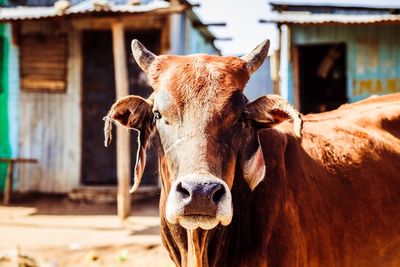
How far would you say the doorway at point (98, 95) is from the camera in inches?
425

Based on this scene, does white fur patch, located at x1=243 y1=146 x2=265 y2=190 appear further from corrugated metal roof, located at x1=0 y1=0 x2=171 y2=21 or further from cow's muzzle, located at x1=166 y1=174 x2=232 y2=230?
corrugated metal roof, located at x1=0 y1=0 x2=171 y2=21

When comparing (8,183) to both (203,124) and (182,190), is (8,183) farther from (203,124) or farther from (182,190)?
(182,190)

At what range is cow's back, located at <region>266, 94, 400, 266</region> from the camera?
314 centimetres

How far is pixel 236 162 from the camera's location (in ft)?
9.66

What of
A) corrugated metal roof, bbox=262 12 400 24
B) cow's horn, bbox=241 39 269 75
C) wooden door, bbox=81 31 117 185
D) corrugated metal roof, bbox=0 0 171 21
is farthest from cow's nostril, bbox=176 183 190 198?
wooden door, bbox=81 31 117 185

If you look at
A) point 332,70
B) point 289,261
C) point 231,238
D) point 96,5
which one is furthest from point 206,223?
point 332,70

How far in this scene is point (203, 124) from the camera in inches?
103

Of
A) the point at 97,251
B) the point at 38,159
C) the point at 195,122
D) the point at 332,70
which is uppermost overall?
the point at 332,70

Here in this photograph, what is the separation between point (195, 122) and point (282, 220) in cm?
77

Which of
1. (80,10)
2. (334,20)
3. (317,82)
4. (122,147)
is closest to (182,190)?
(122,147)

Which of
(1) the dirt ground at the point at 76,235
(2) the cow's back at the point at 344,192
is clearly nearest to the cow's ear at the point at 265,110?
(2) the cow's back at the point at 344,192

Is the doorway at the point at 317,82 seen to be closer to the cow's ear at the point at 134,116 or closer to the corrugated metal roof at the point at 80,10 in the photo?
the corrugated metal roof at the point at 80,10

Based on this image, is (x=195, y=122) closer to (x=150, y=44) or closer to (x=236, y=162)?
(x=236, y=162)

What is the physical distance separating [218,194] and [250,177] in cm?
54
